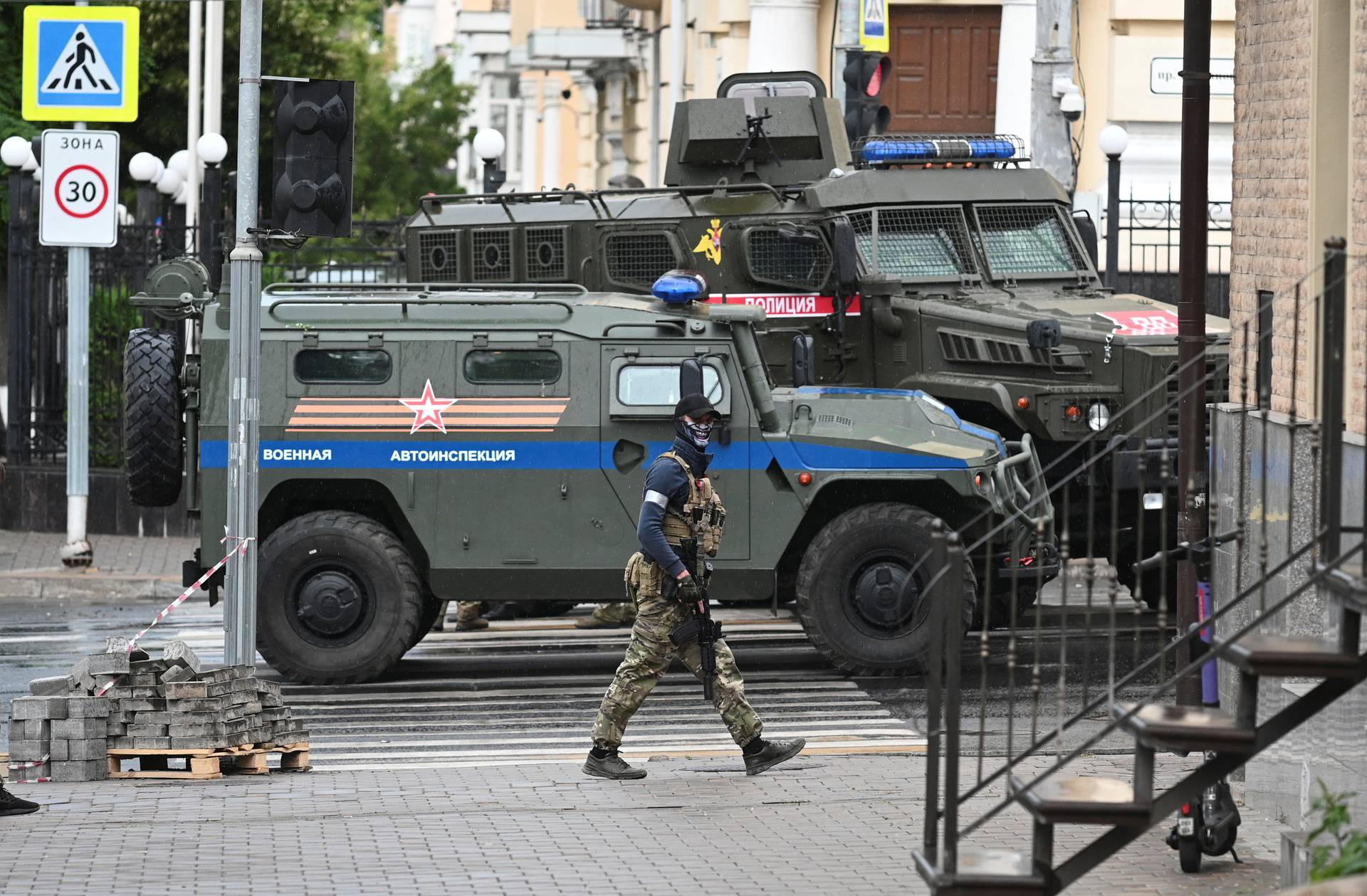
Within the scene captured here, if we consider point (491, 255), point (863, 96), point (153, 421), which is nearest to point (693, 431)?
point (153, 421)

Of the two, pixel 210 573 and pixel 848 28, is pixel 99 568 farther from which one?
pixel 848 28

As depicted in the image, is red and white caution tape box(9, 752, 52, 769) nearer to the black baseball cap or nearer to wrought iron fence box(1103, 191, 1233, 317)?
the black baseball cap

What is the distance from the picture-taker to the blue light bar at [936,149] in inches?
653

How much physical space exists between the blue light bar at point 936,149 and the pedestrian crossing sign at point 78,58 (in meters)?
5.89

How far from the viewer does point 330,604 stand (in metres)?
14.0

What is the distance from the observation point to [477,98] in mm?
69250

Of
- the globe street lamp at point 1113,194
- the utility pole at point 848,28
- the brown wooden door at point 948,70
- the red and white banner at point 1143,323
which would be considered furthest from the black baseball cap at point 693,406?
the brown wooden door at point 948,70

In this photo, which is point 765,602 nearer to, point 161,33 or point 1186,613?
point 1186,613

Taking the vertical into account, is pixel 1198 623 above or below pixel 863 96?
below

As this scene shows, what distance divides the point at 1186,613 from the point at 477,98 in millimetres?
61084

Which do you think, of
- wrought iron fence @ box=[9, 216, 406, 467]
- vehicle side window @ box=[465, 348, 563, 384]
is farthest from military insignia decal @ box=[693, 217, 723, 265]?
wrought iron fence @ box=[9, 216, 406, 467]

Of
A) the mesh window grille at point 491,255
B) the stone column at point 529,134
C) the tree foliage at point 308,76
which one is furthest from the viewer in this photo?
the stone column at point 529,134

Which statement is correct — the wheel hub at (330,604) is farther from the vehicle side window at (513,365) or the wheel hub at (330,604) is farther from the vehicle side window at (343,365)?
the vehicle side window at (513,365)

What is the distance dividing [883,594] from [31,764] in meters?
5.15
